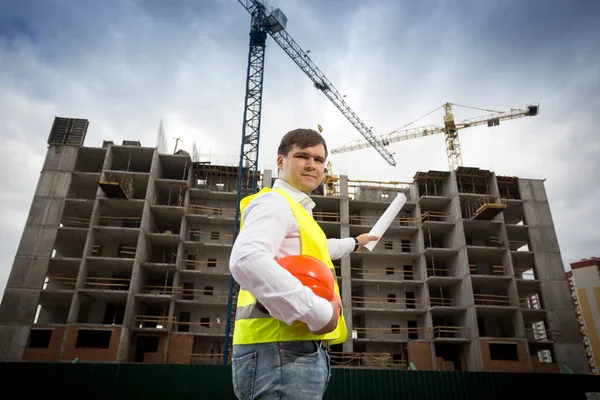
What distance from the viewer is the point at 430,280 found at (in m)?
37.7

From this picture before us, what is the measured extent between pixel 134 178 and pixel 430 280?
94.3ft

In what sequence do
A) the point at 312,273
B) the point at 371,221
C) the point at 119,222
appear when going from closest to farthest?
1. the point at 312,273
2. the point at 119,222
3. the point at 371,221

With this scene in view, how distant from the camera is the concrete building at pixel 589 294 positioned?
79.8 meters

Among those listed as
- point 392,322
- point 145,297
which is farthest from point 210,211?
point 392,322

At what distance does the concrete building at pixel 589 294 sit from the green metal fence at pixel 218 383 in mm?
73726

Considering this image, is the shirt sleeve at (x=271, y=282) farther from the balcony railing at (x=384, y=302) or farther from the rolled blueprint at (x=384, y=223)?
the balcony railing at (x=384, y=302)

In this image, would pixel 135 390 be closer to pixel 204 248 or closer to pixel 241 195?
pixel 204 248

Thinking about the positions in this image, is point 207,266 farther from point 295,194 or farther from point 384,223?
point 295,194

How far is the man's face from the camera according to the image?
100 inches

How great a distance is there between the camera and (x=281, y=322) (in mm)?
2012

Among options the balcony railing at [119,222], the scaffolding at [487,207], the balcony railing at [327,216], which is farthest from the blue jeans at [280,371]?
the scaffolding at [487,207]

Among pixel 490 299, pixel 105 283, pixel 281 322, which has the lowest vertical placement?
pixel 281 322

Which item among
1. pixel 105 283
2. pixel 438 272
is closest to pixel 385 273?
pixel 438 272

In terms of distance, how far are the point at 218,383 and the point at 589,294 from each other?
3504 inches
